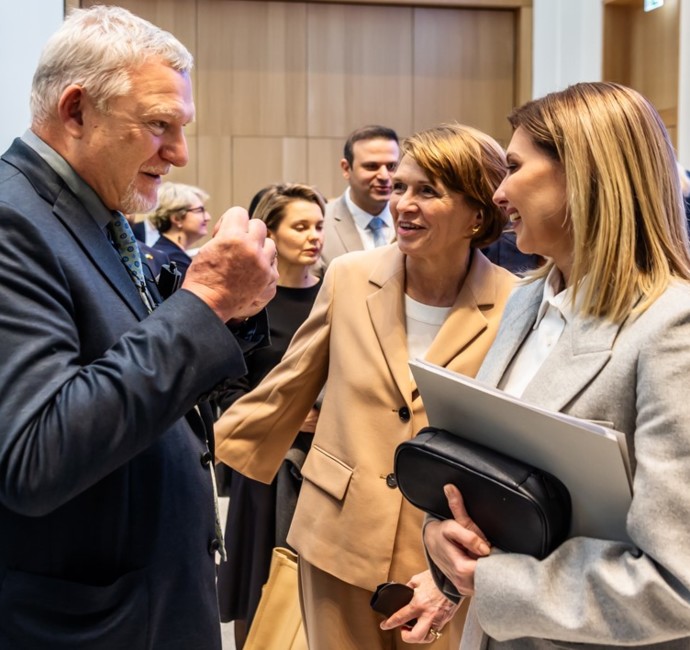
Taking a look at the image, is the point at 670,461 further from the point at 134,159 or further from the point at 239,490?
the point at 239,490

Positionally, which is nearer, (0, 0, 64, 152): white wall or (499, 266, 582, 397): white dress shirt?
(499, 266, 582, 397): white dress shirt

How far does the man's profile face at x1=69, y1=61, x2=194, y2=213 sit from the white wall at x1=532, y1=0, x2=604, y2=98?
20.5ft

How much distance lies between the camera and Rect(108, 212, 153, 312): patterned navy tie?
169cm

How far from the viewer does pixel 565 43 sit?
7934 millimetres

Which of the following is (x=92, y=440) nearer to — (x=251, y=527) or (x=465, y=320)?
(x=465, y=320)

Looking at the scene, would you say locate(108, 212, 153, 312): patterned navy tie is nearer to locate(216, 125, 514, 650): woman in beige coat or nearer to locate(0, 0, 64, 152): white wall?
locate(216, 125, 514, 650): woman in beige coat

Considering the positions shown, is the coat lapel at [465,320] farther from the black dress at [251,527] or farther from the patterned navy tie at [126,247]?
the black dress at [251,527]

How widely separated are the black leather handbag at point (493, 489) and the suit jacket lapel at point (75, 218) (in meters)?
0.53

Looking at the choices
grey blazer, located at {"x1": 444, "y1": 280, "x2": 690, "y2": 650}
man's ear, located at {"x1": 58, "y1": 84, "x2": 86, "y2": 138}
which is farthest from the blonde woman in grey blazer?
man's ear, located at {"x1": 58, "y1": 84, "x2": 86, "y2": 138}

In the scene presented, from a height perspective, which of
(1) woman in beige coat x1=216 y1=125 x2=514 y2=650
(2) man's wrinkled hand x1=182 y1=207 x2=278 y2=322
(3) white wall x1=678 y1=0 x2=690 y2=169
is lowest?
(1) woman in beige coat x1=216 y1=125 x2=514 y2=650

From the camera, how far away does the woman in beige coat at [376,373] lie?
2.28 metres

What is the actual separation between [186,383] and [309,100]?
743 centimetres

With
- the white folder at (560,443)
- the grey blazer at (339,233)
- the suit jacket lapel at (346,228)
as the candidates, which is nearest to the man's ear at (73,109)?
the white folder at (560,443)

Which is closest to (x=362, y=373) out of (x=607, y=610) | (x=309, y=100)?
(x=607, y=610)
